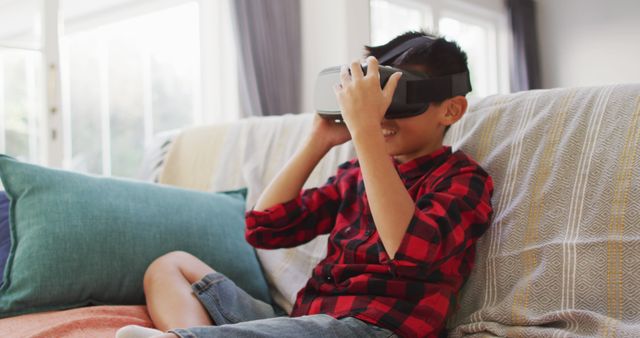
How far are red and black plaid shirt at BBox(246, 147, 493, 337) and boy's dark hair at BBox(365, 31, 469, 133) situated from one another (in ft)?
0.47

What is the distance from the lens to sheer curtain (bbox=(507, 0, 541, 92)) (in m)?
6.61

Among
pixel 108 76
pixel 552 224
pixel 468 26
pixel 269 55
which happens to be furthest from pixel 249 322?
pixel 468 26

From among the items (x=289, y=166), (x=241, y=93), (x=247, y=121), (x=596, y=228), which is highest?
(x=241, y=93)

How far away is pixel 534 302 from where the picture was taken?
1067 mm

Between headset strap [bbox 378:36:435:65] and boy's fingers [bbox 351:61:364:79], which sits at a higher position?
headset strap [bbox 378:36:435:65]

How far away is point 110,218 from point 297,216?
A: 392mm

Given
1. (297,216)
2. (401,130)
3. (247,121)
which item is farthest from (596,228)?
(247,121)

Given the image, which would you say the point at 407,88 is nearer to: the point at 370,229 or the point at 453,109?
the point at 453,109

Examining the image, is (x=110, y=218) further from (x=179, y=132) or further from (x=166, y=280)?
(x=179, y=132)

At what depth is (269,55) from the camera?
A: 358 cm

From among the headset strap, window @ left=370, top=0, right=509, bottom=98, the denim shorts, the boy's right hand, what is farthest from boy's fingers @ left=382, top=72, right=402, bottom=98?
window @ left=370, top=0, right=509, bottom=98

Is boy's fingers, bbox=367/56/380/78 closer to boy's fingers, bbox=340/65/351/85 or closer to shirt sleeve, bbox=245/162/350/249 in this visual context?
boy's fingers, bbox=340/65/351/85

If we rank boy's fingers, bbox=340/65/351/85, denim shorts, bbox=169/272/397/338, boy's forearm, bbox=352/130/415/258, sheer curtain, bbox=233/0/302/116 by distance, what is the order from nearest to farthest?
denim shorts, bbox=169/272/397/338, boy's forearm, bbox=352/130/415/258, boy's fingers, bbox=340/65/351/85, sheer curtain, bbox=233/0/302/116

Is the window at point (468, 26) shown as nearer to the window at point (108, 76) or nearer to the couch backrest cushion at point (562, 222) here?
the window at point (108, 76)
